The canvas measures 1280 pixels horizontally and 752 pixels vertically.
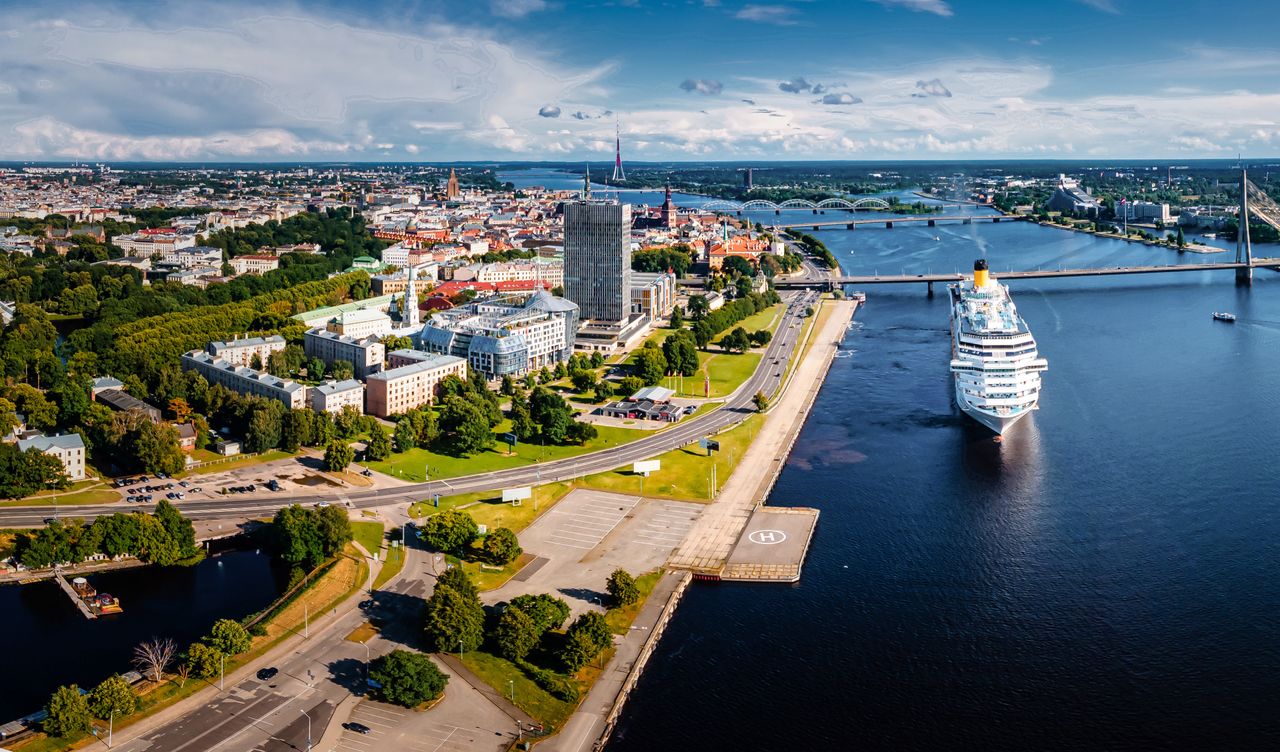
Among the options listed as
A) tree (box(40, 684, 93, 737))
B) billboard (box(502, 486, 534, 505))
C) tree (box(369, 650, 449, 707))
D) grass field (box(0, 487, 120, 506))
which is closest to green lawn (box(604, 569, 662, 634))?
tree (box(369, 650, 449, 707))

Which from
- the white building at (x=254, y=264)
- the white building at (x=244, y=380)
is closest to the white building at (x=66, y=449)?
the white building at (x=244, y=380)

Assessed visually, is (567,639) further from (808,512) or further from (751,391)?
(751,391)

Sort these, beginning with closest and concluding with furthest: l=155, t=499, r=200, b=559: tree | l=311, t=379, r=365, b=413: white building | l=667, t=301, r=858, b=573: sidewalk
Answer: l=155, t=499, r=200, b=559: tree < l=667, t=301, r=858, b=573: sidewalk < l=311, t=379, r=365, b=413: white building

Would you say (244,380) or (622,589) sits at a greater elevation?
(244,380)

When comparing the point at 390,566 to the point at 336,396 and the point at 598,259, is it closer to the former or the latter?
the point at 336,396

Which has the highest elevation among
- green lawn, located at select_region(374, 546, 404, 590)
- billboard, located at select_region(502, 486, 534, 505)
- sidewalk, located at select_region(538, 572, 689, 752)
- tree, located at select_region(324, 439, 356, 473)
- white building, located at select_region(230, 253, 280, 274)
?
white building, located at select_region(230, 253, 280, 274)

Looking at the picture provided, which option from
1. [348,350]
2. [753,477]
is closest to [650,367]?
[753,477]

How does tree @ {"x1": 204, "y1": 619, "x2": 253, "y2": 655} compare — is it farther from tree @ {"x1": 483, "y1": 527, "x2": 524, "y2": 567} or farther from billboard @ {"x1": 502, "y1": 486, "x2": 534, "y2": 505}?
billboard @ {"x1": 502, "y1": 486, "x2": 534, "y2": 505}
